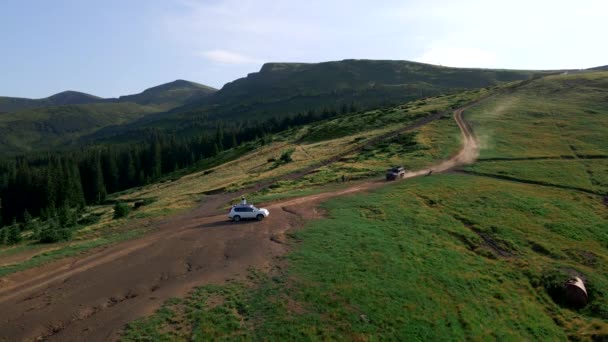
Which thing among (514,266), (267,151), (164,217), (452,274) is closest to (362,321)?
(452,274)

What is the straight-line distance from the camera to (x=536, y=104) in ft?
325

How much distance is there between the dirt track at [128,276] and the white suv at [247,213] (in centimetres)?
91

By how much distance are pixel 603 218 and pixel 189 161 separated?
482 ft

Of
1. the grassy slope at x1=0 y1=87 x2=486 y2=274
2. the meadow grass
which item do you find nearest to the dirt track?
the meadow grass

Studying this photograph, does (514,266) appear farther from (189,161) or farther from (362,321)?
(189,161)

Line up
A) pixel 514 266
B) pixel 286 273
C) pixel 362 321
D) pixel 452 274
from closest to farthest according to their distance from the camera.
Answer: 1. pixel 362 321
2. pixel 286 273
3. pixel 452 274
4. pixel 514 266

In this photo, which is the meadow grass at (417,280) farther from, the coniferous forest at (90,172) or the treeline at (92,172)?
the treeline at (92,172)

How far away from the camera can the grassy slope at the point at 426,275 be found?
2233cm

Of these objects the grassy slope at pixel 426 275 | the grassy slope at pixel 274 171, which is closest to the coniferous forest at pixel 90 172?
the grassy slope at pixel 274 171

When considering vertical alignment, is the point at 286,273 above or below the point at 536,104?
below

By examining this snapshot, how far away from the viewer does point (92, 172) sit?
447 feet

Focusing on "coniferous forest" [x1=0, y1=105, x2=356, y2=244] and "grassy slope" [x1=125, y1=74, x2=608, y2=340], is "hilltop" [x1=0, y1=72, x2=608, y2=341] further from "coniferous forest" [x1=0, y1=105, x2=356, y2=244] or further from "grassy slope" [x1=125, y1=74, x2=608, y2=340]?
"coniferous forest" [x1=0, y1=105, x2=356, y2=244]

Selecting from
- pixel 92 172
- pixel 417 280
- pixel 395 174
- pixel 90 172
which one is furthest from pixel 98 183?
pixel 417 280

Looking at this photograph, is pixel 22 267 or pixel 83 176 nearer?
pixel 22 267
